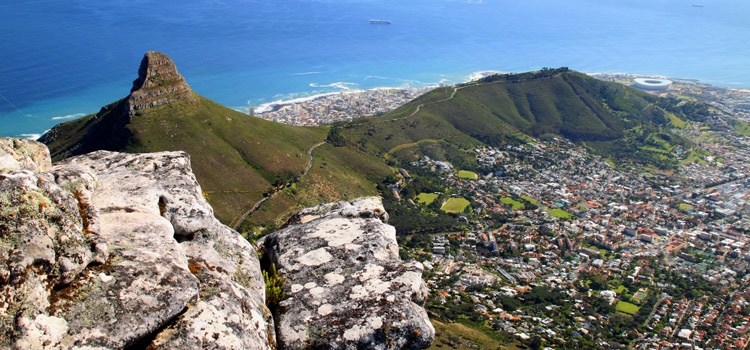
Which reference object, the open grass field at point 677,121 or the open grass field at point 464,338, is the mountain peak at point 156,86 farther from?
the open grass field at point 677,121

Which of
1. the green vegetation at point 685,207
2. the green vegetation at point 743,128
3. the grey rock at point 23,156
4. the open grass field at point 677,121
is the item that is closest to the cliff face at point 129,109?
the grey rock at point 23,156

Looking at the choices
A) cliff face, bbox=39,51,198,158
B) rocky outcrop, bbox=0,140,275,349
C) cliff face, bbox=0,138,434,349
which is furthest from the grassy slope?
rocky outcrop, bbox=0,140,275,349

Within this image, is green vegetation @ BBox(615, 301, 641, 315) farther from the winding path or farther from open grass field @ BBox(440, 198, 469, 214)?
the winding path

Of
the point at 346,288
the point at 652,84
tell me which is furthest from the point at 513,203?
the point at 652,84

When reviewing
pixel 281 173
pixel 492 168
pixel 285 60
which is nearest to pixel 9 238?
A: pixel 281 173

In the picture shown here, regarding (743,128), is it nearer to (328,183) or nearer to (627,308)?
(627,308)
